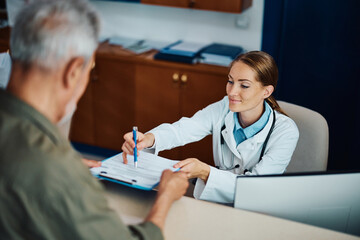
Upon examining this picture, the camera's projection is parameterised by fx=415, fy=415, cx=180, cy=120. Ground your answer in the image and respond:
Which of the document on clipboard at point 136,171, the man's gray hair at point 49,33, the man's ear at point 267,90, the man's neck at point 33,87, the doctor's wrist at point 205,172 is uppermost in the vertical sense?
the man's gray hair at point 49,33

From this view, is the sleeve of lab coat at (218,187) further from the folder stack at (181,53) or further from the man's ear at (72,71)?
the folder stack at (181,53)

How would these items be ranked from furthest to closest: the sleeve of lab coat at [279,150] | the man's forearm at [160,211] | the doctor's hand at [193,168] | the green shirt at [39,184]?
1. the sleeve of lab coat at [279,150]
2. the doctor's hand at [193,168]
3. the man's forearm at [160,211]
4. the green shirt at [39,184]

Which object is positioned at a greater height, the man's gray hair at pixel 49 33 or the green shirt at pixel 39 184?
the man's gray hair at pixel 49 33

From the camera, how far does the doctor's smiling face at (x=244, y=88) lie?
1699 mm

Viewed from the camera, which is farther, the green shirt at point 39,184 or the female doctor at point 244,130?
the female doctor at point 244,130

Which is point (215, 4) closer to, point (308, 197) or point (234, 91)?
point (234, 91)

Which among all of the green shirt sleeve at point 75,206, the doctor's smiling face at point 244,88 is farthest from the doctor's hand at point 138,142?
the green shirt sleeve at point 75,206

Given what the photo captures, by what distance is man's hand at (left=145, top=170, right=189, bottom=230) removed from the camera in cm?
111

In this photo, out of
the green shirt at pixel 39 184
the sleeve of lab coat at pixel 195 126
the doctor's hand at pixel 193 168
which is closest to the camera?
the green shirt at pixel 39 184

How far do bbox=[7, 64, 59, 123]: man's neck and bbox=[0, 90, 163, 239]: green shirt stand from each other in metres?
0.02

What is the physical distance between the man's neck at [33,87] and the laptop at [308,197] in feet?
1.90

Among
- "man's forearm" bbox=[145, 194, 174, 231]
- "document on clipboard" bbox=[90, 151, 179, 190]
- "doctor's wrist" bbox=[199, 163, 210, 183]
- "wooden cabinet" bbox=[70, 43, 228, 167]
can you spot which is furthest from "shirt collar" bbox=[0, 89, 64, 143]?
"wooden cabinet" bbox=[70, 43, 228, 167]

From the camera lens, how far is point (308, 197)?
1.20 meters

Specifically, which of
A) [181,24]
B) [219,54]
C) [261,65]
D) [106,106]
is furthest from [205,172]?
[181,24]
